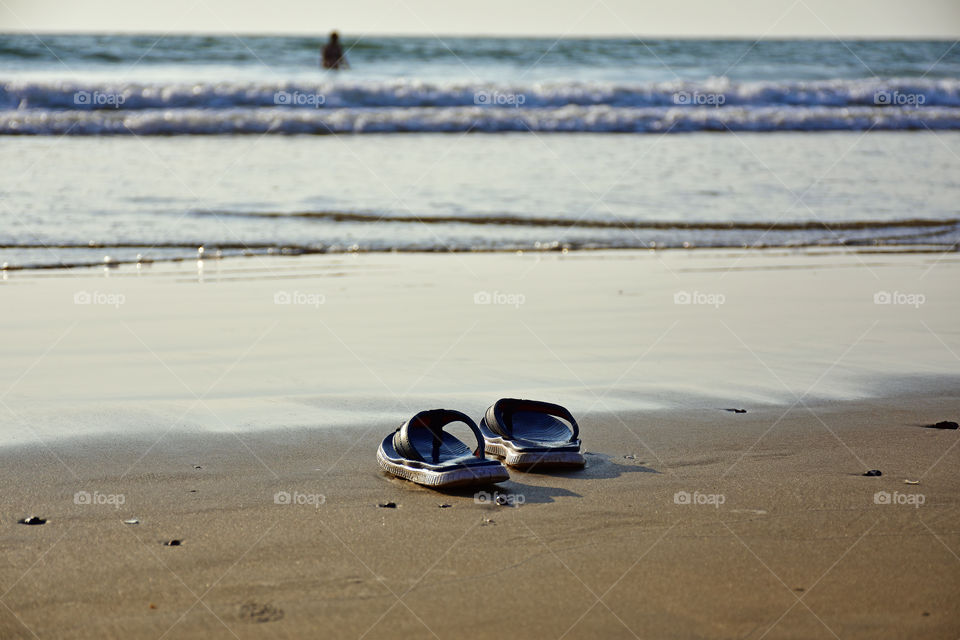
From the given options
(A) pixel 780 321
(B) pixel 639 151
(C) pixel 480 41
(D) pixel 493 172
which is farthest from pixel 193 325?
(C) pixel 480 41

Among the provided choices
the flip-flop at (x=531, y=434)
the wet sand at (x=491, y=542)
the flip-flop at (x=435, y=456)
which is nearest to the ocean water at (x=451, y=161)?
the wet sand at (x=491, y=542)

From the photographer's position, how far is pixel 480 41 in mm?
44375

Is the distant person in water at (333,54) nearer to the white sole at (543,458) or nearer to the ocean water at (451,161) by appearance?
the ocean water at (451,161)

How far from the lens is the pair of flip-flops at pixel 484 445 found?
4.00 metres

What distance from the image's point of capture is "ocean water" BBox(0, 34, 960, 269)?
10.7m

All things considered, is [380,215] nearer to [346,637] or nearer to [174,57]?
[346,637]

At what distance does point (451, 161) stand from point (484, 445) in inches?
454

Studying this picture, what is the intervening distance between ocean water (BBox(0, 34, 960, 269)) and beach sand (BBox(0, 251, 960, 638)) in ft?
8.45

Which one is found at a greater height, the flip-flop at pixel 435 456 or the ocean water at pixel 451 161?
the ocean water at pixel 451 161

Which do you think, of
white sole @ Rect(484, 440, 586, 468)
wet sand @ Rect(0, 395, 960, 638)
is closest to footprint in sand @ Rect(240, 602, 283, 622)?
wet sand @ Rect(0, 395, 960, 638)

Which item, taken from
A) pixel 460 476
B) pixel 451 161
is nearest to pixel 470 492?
pixel 460 476

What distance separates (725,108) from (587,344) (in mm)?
18457

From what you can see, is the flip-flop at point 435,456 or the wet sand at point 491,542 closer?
the wet sand at point 491,542

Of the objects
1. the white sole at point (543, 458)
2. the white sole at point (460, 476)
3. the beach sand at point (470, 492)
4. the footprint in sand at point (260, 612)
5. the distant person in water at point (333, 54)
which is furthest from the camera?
the distant person in water at point (333, 54)
